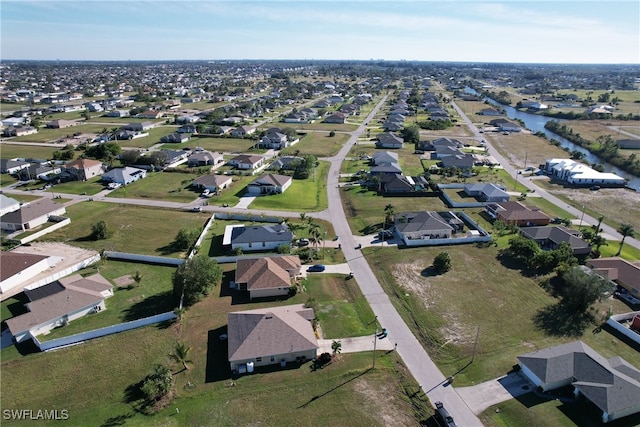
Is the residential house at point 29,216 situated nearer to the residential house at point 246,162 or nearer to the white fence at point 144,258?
the white fence at point 144,258

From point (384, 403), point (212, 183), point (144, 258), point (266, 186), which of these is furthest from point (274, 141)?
A: point (384, 403)

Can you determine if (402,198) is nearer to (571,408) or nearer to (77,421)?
(571,408)

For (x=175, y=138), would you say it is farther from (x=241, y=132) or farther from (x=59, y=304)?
(x=59, y=304)

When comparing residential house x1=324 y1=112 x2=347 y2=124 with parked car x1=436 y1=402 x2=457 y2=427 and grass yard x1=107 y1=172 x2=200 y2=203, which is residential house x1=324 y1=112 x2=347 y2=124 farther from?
parked car x1=436 y1=402 x2=457 y2=427

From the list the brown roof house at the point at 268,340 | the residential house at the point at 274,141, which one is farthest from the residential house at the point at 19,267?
the residential house at the point at 274,141

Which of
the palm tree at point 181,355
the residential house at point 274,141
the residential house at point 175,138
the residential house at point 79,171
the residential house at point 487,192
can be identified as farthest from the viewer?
the residential house at point 175,138

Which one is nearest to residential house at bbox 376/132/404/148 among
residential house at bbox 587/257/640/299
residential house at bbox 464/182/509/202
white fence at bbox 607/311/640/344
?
residential house at bbox 464/182/509/202

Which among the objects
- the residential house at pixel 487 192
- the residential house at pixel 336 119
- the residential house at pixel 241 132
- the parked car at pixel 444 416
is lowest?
the parked car at pixel 444 416
